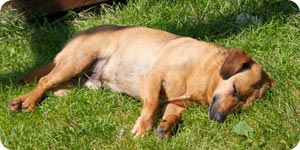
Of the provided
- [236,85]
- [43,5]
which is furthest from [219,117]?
[43,5]

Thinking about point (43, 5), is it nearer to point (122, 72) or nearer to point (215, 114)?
point (122, 72)

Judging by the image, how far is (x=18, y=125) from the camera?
18.7 ft

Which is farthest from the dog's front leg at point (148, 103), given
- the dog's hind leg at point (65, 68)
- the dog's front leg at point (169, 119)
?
the dog's hind leg at point (65, 68)

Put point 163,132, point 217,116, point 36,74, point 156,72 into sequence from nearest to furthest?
point 163,132 → point 217,116 → point 156,72 → point 36,74

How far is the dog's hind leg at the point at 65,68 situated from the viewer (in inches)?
243

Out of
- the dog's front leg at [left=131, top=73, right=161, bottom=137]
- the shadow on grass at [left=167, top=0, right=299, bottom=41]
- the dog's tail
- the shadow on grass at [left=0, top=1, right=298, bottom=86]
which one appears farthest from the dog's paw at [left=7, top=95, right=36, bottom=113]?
the shadow on grass at [left=167, top=0, right=299, bottom=41]

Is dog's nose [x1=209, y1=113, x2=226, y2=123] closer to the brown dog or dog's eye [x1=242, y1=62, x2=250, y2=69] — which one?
the brown dog

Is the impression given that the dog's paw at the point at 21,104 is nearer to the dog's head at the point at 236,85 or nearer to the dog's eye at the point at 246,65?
the dog's head at the point at 236,85

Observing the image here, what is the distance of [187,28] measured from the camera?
23.7ft

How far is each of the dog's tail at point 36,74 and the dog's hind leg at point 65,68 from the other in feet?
0.23

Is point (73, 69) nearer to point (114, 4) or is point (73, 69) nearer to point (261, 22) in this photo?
point (114, 4)

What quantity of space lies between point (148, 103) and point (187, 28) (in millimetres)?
1797

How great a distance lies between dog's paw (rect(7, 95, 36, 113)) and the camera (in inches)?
234

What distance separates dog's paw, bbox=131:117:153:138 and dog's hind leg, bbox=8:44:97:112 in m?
1.15
